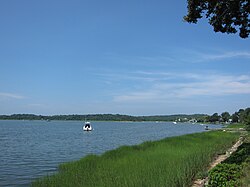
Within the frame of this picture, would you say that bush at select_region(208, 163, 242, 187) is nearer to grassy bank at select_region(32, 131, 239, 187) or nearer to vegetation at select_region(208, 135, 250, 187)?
vegetation at select_region(208, 135, 250, 187)

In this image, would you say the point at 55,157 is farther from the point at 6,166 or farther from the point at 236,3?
the point at 236,3

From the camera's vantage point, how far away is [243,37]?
15.2 metres

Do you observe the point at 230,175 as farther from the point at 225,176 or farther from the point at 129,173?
the point at 129,173

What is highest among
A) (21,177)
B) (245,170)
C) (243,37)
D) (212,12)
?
(212,12)

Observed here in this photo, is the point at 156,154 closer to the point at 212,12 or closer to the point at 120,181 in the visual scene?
the point at 120,181

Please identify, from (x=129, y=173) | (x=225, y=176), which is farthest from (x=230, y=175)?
(x=129, y=173)

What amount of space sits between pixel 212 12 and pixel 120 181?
348 inches

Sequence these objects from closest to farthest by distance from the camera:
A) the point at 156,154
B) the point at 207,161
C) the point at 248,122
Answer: the point at 207,161
the point at 156,154
the point at 248,122

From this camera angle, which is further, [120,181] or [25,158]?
[25,158]

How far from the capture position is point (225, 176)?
1317 cm

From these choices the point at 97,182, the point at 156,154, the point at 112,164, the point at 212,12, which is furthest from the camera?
the point at 156,154

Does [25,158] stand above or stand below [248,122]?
below

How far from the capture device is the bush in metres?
12.7

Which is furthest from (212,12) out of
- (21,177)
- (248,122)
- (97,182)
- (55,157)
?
(248,122)
